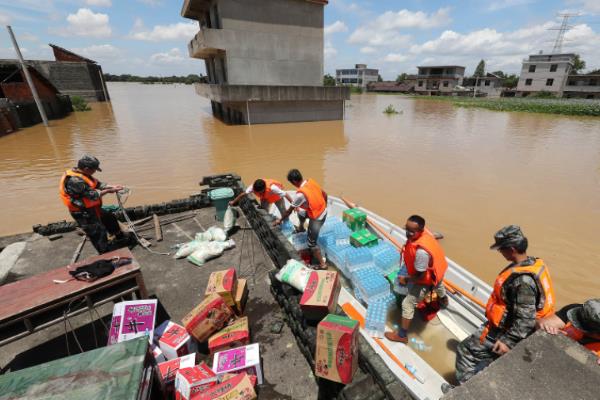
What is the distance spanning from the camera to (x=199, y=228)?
5676 mm

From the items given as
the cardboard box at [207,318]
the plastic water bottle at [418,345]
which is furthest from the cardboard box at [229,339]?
the plastic water bottle at [418,345]

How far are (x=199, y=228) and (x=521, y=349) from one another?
5367 millimetres

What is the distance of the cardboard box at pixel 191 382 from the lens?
7.84 feet

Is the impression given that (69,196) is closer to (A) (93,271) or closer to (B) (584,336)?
(A) (93,271)

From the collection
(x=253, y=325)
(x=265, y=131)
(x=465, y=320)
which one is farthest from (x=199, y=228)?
(x=265, y=131)

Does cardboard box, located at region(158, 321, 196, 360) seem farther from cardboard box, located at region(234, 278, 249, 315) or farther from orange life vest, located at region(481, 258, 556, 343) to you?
orange life vest, located at region(481, 258, 556, 343)

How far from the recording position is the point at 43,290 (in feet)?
9.64

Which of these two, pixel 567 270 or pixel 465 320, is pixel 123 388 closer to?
pixel 465 320

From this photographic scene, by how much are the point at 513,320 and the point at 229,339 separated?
279cm

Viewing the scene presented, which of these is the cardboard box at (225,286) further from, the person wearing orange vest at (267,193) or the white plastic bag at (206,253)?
the person wearing orange vest at (267,193)

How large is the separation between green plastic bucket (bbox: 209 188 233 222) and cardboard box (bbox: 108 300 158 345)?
2.92 meters

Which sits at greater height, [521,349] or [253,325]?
[521,349]

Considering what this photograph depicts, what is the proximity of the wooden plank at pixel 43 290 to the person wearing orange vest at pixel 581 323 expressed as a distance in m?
4.18

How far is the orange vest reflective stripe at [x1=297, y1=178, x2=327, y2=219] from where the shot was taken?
14.9ft
